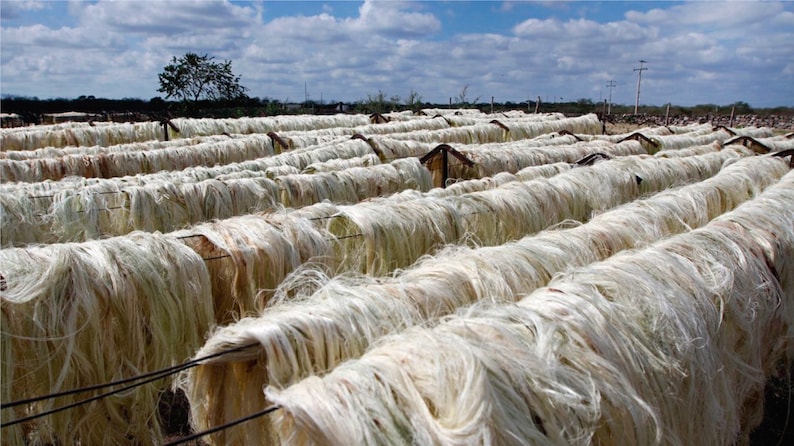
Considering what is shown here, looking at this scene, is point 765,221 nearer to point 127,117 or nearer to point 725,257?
point 725,257

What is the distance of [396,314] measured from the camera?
2373 millimetres

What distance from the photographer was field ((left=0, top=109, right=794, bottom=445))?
5.77ft

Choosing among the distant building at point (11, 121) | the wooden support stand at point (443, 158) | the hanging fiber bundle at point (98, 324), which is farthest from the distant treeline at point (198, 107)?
the hanging fiber bundle at point (98, 324)

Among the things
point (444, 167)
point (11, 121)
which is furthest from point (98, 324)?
point (11, 121)

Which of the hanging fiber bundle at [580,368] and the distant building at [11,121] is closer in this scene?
the hanging fiber bundle at [580,368]

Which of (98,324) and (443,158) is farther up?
(443,158)

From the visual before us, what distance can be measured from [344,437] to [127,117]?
2845 centimetres

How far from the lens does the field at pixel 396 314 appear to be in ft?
5.77

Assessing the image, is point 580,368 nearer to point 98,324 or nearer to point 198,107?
point 98,324

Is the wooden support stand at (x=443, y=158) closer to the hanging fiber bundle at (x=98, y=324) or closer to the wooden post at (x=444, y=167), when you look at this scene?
the wooden post at (x=444, y=167)

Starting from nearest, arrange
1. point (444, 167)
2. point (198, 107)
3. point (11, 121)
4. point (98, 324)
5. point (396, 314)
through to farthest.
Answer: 1. point (396, 314)
2. point (98, 324)
3. point (444, 167)
4. point (11, 121)
5. point (198, 107)

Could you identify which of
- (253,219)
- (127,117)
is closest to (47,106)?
(127,117)

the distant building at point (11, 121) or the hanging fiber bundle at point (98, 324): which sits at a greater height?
the distant building at point (11, 121)

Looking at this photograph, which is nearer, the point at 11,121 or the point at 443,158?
the point at 443,158
